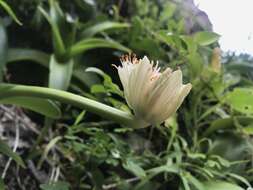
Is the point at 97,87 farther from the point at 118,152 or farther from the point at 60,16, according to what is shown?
the point at 60,16

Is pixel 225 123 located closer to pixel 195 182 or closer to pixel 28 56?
pixel 195 182

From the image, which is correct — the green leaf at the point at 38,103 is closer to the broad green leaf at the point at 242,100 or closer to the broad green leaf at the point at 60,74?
the broad green leaf at the point at 60,74

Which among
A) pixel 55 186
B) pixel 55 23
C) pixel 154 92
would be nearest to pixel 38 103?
pixel 55 186

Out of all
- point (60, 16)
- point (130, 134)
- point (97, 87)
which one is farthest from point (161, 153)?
point (60, 16)

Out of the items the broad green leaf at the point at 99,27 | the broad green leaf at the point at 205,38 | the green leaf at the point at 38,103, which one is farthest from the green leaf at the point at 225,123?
the green leaf at the point at 38,103

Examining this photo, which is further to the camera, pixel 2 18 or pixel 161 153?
pixel 2 18

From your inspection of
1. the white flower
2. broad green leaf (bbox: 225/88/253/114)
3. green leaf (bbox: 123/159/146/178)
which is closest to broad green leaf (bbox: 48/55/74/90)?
green leaf (bbox: 123/159/146/178)

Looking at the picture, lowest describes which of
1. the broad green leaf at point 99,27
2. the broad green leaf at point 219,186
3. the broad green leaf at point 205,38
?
the broad green leaf at point 219,186
